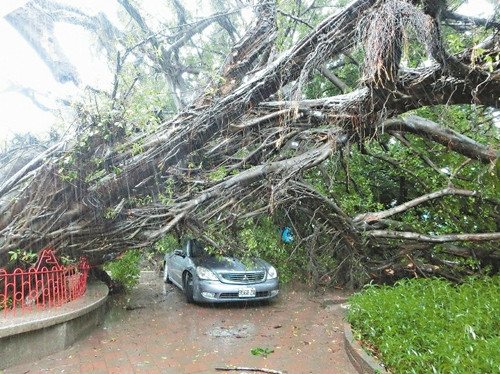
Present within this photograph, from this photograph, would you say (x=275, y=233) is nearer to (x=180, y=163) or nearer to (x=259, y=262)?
(x=259, y=262)

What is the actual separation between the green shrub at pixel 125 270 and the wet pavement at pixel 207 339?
1.31 feet

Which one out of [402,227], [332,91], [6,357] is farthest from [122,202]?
[332,91]

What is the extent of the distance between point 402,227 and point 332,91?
4.46 m

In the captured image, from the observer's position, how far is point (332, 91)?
10812 millimetres

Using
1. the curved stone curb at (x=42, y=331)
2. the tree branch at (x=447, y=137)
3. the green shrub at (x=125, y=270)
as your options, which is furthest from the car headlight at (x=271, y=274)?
the tree branch at (x=447, y=137)

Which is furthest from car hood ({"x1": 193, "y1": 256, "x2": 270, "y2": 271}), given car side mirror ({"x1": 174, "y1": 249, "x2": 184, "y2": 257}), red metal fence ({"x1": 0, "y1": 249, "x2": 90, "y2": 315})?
red metal fence ({"x1": 0, "y1": 249, "x2": 90, "y2": 315})

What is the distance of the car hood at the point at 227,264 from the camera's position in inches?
320

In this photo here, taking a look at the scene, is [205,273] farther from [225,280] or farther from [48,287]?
[48,287]

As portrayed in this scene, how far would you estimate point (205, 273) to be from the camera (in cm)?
809

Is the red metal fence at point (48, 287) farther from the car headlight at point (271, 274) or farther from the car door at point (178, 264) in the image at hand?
the car headlight at point (271, 274)

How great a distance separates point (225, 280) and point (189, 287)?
3.40 ft

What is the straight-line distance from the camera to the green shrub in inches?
345

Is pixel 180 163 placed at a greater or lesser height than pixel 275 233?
greater

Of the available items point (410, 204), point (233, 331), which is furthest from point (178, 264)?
point (410, 204)
